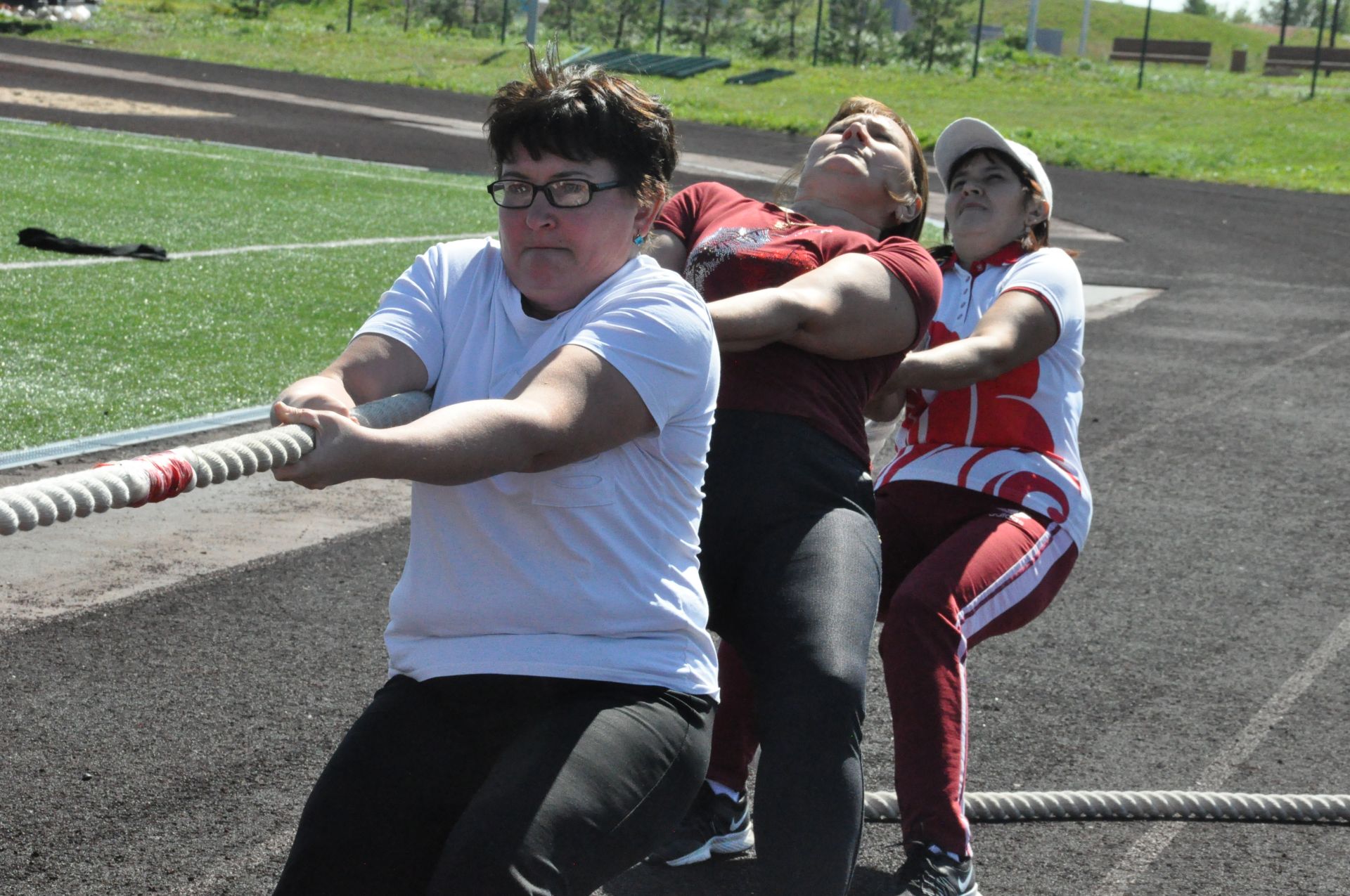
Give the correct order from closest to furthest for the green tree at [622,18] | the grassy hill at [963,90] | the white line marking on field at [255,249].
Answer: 1. the white line marking on field at [255,249]
2. the grassy hill at [963,90]
3. the green tree at [622,18]

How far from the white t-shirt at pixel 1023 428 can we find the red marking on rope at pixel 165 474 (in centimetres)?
224

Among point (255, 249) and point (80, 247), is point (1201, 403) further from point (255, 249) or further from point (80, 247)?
point (80, 247)

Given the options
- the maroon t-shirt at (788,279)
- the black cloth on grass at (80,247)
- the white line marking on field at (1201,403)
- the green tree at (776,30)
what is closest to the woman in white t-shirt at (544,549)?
the maroon t-shirt at (788,279)

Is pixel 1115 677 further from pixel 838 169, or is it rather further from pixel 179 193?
pixel 179 193

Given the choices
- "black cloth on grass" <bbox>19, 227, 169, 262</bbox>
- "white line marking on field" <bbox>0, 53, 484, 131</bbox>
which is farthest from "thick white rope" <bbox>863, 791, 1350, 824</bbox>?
"white line marking on field" <bbox>0, 53, 484, 131</bbox>

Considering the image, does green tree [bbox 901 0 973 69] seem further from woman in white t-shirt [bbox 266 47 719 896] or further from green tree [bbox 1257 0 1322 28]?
green tree [bbox 1257 0 1322 28]

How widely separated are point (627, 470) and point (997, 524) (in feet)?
4.91

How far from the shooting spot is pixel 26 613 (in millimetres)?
4742

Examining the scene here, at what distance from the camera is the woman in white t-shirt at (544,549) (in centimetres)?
223

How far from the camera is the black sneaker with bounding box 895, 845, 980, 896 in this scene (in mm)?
3307

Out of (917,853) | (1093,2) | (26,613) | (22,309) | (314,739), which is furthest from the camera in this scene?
(1093,2)

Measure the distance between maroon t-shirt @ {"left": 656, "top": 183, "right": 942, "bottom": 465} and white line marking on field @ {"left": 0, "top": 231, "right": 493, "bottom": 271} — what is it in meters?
7.18

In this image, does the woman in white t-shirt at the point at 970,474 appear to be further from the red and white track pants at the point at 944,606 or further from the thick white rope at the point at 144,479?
the thick white rope at the point at 144,479

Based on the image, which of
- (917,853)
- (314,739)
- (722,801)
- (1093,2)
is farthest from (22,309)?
(1093,2)
